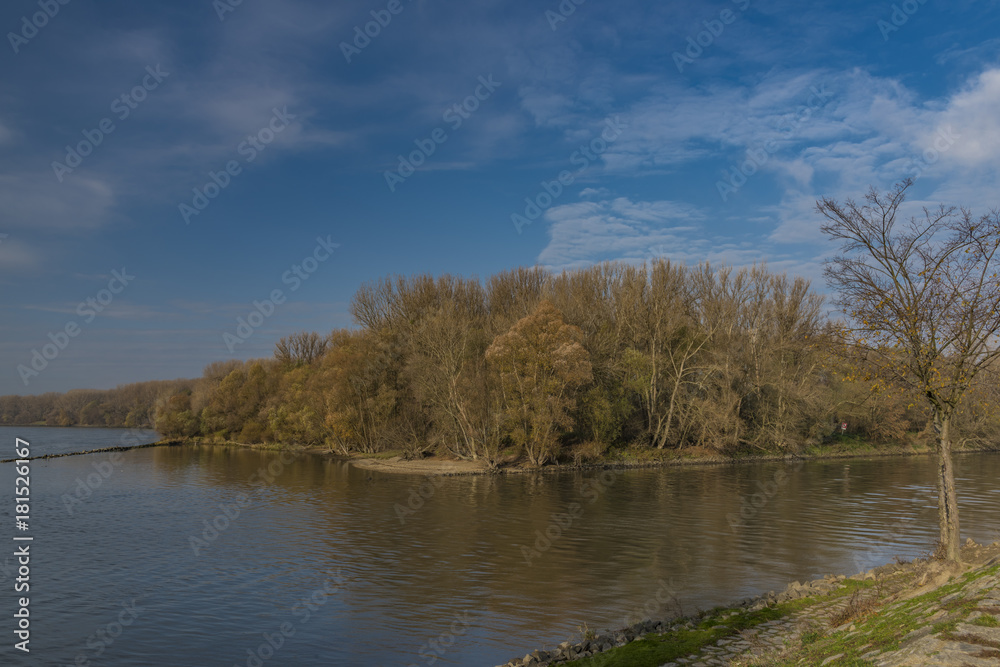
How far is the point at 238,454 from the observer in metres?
86.2

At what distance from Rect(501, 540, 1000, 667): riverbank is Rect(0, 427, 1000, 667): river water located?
82.3 inches

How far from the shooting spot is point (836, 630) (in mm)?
11773

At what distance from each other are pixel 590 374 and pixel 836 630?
147 ft

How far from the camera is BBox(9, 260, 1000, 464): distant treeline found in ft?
188

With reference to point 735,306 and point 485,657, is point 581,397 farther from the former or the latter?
point 485,657

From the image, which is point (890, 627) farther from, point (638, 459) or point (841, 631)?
point (638, 459)

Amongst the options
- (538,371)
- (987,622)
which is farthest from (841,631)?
(538,371)

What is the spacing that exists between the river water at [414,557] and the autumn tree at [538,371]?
7.60m

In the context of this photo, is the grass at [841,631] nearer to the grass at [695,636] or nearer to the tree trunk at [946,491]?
the grass at [695,636]

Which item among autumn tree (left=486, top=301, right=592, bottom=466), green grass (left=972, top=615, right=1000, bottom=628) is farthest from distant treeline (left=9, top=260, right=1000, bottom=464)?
green grass (left=972, top=615, right=1000, bottom=628)

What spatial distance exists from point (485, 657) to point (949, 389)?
45.4 feet

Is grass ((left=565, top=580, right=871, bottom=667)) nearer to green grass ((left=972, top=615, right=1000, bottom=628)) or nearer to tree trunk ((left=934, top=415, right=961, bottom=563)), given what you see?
tree trunk ((left=934, top=415, right=961, bottom=563))

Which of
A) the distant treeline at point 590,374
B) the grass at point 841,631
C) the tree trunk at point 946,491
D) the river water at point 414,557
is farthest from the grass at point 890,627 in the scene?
the distant treeline at point 590,374

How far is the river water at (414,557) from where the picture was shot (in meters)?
16.8
